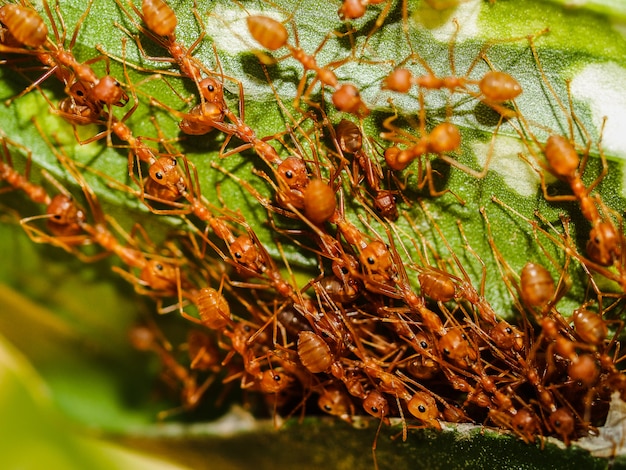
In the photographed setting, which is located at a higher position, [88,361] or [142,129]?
[142,129]

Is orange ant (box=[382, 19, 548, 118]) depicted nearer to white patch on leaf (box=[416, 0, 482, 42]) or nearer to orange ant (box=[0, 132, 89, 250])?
white patch on leaf (box=[416, 0, 482, 42])

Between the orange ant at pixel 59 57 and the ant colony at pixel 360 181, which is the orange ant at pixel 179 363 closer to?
the ant colony at pixel 360 181

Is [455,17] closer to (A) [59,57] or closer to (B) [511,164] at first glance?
(B) [511,164]

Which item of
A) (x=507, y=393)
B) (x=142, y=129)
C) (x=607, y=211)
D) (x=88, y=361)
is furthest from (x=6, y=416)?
(x=607, y=211)

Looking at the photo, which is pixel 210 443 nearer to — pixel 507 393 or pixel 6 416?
pixel 6 416

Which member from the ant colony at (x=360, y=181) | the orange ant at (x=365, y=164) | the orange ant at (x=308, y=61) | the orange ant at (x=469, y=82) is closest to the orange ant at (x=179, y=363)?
the ant colony at (x=360, y=181)

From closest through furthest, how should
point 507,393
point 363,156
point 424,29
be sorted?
point 424,29
point 363,156
point 507,393

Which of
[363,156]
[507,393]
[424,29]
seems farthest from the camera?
[507,393]
